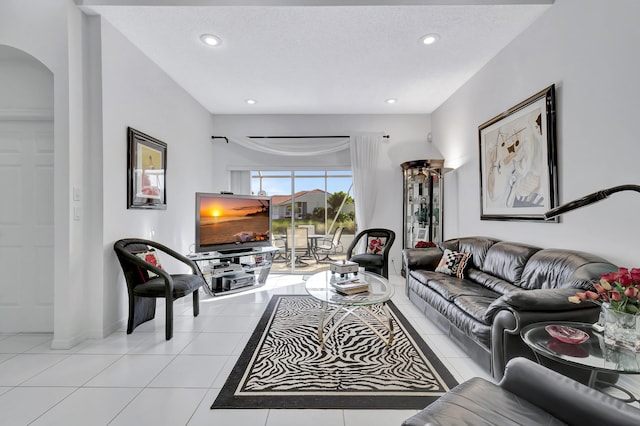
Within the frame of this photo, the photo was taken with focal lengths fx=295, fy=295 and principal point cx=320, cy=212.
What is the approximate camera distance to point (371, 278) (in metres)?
3.03

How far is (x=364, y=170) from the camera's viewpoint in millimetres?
5211

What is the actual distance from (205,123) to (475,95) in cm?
414

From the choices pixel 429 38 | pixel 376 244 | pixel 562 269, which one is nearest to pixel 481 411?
pixel 562 269

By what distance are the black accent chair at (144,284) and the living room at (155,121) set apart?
157mm

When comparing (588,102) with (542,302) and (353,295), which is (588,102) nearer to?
(542,302)

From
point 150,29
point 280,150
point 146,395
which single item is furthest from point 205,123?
point 146,395

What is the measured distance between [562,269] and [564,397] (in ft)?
4.55

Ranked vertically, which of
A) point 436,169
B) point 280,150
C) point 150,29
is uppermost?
point 150,29

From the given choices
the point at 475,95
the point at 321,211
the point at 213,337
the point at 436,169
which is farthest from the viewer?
the point at 321,211

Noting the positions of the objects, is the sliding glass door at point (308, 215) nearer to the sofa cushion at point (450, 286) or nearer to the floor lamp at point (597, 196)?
the sofa cushion at point (450, 286)

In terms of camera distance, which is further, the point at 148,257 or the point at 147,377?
the point at 148,257

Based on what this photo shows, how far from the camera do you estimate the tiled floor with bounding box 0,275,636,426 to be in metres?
1.68

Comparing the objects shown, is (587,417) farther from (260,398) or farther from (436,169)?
(436,169)

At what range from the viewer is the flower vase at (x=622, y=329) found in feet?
4.27
